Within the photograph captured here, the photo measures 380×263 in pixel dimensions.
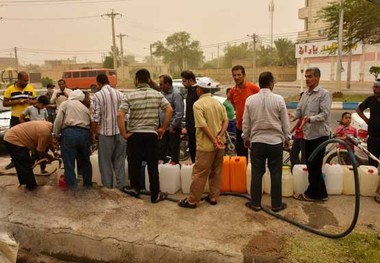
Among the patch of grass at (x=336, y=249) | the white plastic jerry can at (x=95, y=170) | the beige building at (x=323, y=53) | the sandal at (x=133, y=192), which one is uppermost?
the beige building at (x=323, y=53)

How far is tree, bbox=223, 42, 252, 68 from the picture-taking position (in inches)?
3260

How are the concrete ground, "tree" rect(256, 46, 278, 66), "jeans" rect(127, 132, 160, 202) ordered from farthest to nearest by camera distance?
"tree" rect(256, 46, 278, 66), "jeans" rect(127, 132, 160, 202), the concrete ground

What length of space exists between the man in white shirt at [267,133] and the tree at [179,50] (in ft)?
238

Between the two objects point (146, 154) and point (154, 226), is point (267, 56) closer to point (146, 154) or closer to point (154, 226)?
point (146, 154)

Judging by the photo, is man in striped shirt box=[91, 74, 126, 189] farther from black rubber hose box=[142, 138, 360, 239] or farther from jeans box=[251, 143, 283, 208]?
→ jeans box=[251, 143, 283, 208]

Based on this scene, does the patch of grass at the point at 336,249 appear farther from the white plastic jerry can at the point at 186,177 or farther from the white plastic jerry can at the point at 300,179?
the white plastic jerry can at the point at 186,177

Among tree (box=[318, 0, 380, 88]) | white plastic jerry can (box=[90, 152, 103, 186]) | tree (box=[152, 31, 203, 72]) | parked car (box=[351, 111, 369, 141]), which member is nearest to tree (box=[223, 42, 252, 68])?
tree (box=[152, 31, 203, 72])

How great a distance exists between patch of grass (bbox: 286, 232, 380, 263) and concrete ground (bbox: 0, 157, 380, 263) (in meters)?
0.12

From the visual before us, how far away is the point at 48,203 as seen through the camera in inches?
196

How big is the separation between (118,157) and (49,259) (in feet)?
5.66

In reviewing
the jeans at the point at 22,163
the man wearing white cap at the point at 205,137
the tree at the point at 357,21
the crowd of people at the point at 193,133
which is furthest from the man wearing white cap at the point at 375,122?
the tree at the point at 357,21

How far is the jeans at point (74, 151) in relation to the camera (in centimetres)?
505

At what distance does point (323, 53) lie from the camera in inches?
1641

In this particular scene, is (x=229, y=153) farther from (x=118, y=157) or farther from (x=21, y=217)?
(x=21, y=217)
